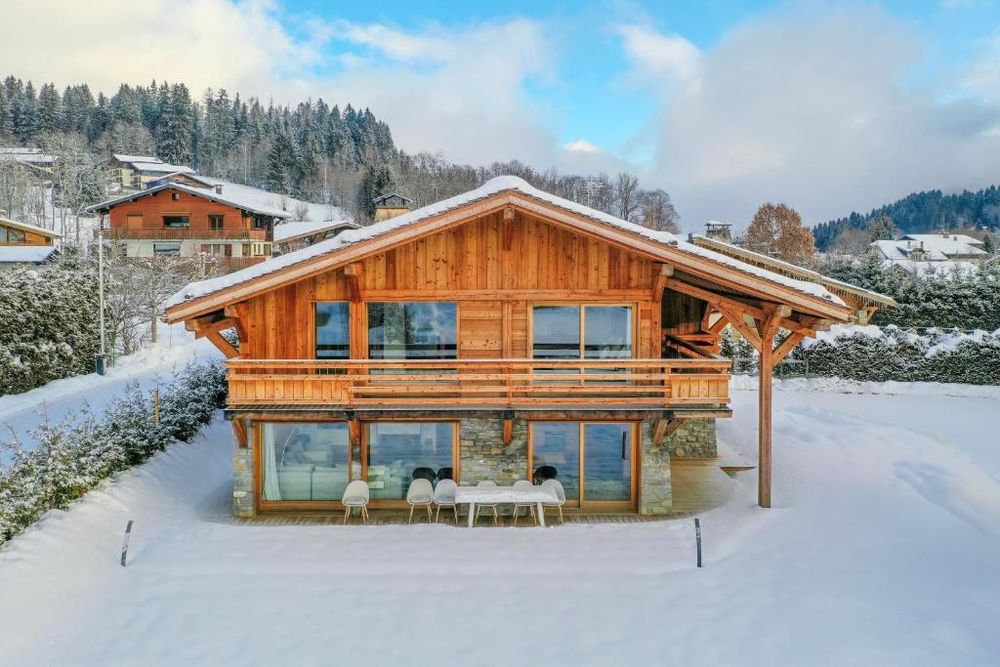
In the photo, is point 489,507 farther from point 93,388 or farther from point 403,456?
point 93,388

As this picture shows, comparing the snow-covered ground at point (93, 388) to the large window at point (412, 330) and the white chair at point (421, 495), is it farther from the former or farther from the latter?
the white chair at point (421, 495)

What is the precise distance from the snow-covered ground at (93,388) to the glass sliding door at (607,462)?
11.1 metres

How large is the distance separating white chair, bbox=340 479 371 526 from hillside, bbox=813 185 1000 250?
465 ft

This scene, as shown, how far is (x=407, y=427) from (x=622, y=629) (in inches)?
238

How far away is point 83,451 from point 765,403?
13.2m

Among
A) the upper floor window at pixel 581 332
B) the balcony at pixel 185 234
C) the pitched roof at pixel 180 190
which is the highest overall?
the pitched roof at pixel 180 190

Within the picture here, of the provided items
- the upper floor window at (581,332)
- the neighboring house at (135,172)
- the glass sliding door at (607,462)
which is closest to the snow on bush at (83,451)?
the upper floor window at (581,332)

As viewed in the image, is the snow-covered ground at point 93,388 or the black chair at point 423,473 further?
the snow-covered ground at point 93,388

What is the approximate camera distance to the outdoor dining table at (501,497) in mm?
11766

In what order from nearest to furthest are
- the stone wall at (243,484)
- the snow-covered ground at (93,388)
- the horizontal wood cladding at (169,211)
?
1. the stone wall at (243,484)
2. the snow-covered ground at (93,388)
3. the horizontal wood cladding at (169,211)

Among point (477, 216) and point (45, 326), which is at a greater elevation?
point (477, 216)

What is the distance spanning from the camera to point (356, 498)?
1252 centimetres

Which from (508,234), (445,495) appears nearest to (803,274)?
(508,234)

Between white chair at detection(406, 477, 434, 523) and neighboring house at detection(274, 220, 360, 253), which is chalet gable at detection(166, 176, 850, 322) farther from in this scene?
neighboring house at detection(274, 220, 360, 253)
